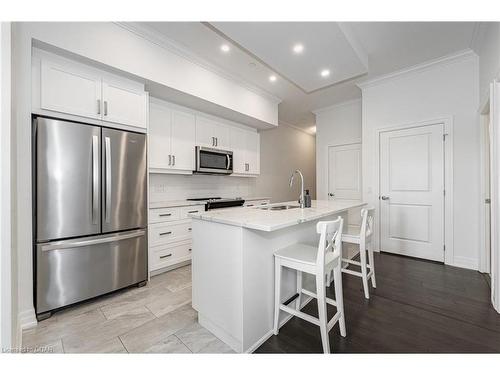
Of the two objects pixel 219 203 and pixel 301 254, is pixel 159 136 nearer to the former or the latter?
pixel 219 203

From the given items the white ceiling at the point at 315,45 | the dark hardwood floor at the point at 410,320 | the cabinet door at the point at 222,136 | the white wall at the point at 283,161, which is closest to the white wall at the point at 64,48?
the white ceiling at the point at 315,45

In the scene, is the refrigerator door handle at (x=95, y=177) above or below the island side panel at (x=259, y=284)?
above

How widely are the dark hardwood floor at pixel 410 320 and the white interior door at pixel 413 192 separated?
2.42 ft

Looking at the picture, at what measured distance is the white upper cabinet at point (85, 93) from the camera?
1866mm

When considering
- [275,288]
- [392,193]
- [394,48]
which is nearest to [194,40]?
[394,48]

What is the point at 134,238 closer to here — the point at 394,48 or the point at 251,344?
the point at 251,344

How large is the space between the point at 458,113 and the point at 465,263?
2.04m

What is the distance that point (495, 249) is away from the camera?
1.95 meters

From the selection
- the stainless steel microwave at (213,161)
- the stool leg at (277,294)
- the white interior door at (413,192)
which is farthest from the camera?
the stainless steel microwave at (213,161)

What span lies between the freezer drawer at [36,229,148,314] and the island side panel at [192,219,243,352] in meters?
0.98

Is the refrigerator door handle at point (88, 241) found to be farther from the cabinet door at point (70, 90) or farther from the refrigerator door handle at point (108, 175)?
the cabinet door at point (70, 90)

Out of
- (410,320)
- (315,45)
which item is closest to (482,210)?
(410,320)

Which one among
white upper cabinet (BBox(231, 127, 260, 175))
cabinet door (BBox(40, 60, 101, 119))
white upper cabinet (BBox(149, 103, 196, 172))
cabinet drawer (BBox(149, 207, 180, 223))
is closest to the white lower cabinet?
cabinet drawer (BBox(149, 207, 180, 223))

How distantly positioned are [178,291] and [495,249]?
9.96 ft
